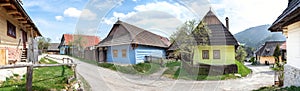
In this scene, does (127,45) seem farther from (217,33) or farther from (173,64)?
(217,33)

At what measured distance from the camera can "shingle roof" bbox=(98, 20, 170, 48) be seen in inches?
696

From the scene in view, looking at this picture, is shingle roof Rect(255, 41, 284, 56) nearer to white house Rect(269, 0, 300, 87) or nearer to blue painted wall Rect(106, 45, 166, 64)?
blue painted wall Rect(106, 45, 166, 64)

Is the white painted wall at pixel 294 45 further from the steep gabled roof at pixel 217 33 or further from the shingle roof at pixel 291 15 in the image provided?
the steep gabled roof at pixel 217 33

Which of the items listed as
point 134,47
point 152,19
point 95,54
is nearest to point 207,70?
point 134,47

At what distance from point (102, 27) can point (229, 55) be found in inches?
422

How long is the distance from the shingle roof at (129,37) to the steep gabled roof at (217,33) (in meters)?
4.49

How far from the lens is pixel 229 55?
60.0ft

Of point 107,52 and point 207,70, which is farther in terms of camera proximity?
point 107,52

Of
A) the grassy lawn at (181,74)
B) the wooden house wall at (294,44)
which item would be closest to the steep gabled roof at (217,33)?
the grassy lawn at (181,74)

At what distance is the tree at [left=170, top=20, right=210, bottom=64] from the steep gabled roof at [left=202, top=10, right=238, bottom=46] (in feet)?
3.18

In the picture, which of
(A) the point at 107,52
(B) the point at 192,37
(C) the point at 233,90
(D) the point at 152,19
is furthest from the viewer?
(A) the point at 107,52

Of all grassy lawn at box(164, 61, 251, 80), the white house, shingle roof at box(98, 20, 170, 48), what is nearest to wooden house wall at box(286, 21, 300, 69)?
the white house

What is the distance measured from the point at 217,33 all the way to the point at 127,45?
707 centimetres

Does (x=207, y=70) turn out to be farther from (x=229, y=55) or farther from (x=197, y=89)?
(x=197, y=89)
